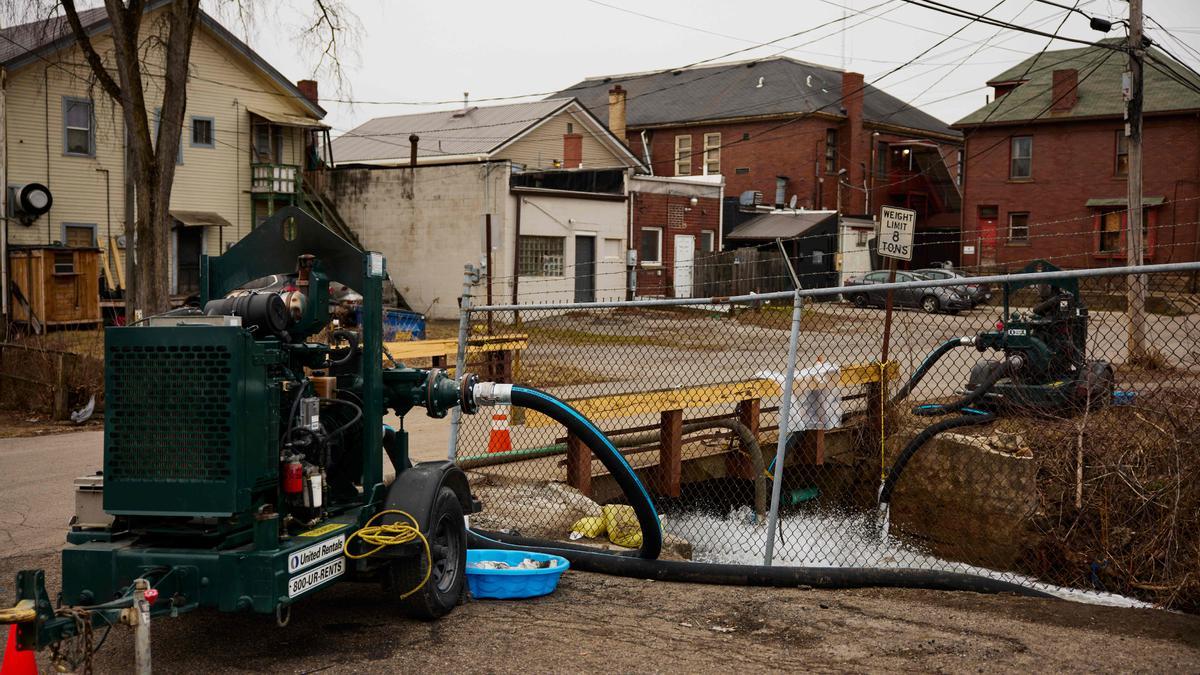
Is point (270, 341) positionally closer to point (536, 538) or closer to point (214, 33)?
point (536, 538)

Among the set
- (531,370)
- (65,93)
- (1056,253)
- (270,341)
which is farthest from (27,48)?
(1056,253)

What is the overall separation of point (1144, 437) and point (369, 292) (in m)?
5.06

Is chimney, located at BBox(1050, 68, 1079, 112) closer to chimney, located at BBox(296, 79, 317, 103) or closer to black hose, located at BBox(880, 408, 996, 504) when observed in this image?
chimney, located at BBox(296, 79, 317, 103)

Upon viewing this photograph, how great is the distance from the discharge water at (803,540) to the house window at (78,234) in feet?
75.4

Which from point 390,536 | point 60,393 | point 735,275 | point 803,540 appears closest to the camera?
point 390,536

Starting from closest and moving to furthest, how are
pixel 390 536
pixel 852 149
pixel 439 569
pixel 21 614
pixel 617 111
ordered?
pixel 21 614 < pixel 390 536 < pixel 439 569 < pixel 617 111 < pixel 852 149

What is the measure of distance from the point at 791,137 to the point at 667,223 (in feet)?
46.3

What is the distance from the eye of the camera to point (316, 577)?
5.20 m

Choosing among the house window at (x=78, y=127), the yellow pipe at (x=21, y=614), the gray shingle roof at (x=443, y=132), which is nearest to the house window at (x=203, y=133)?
the house window at (x=78, y=127)

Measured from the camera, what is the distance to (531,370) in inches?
523

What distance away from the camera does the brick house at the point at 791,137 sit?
47.0 meters

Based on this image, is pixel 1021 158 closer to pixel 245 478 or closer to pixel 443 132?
pixel 443 132

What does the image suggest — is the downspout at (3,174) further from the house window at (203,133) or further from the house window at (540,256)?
the house window at (540,256)

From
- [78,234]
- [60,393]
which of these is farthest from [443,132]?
[60,393]
